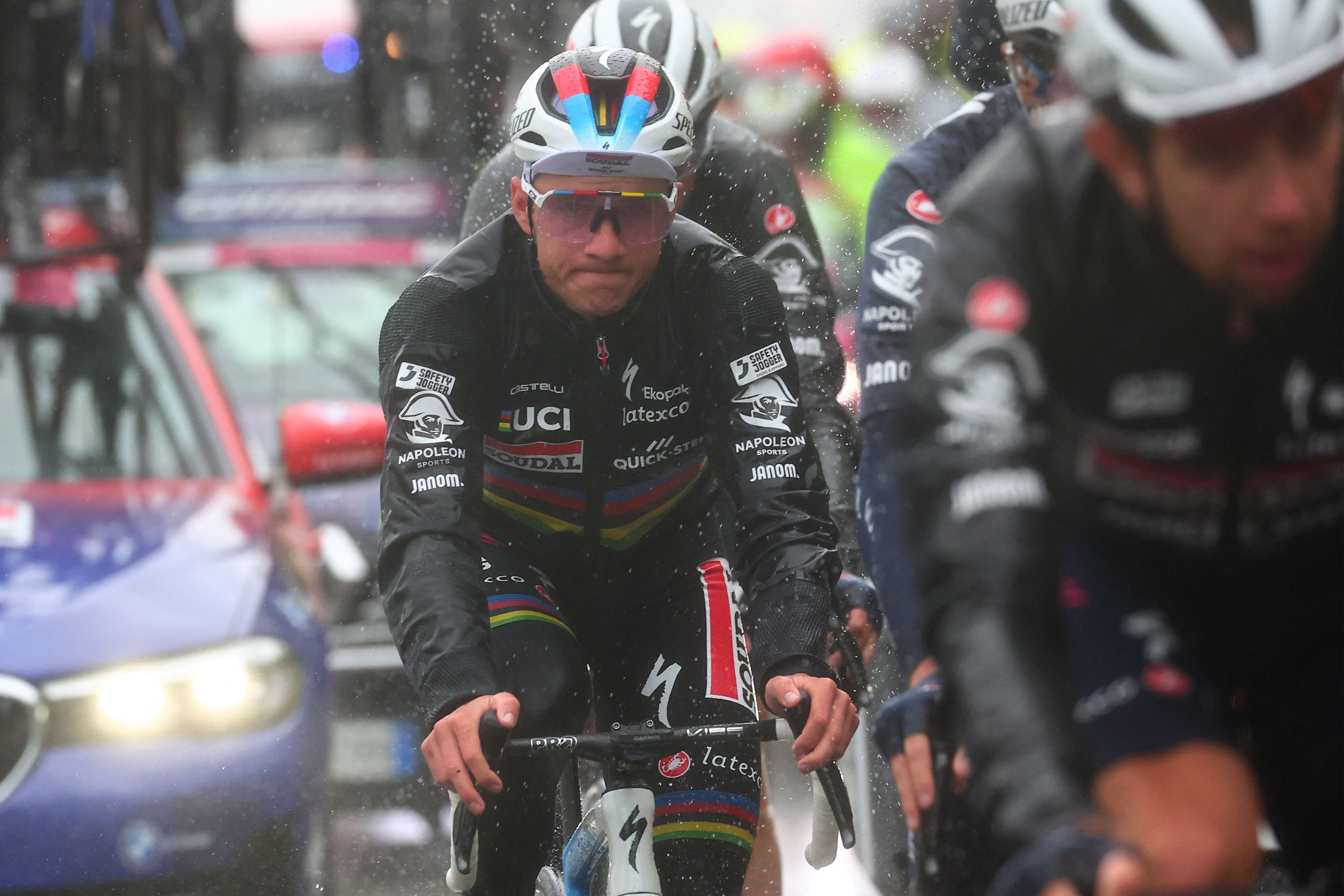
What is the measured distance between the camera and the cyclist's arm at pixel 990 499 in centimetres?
214

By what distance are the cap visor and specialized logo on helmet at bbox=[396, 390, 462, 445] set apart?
0.53 metres

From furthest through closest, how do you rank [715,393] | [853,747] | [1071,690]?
[853,747] → [715,393] → [1071,690]

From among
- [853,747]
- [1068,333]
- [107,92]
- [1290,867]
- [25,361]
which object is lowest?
[853,747]

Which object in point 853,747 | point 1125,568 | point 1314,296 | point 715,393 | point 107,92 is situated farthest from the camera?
point 107,92

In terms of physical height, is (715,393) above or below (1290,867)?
above

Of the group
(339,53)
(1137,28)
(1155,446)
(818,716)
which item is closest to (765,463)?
(818,716)

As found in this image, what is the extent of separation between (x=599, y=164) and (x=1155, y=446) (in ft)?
5.49

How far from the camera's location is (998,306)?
2.33 m

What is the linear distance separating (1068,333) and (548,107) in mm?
1781

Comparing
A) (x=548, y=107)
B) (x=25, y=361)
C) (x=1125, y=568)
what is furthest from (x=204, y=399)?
(x=1125, y=568)

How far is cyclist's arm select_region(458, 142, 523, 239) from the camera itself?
5.11 meters

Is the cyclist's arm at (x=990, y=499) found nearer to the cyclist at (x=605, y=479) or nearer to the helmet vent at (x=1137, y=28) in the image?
the helmet vent at (x=1137, y=28)

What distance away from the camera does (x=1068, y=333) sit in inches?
95.3

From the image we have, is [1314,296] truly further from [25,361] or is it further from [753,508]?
[25,361]
